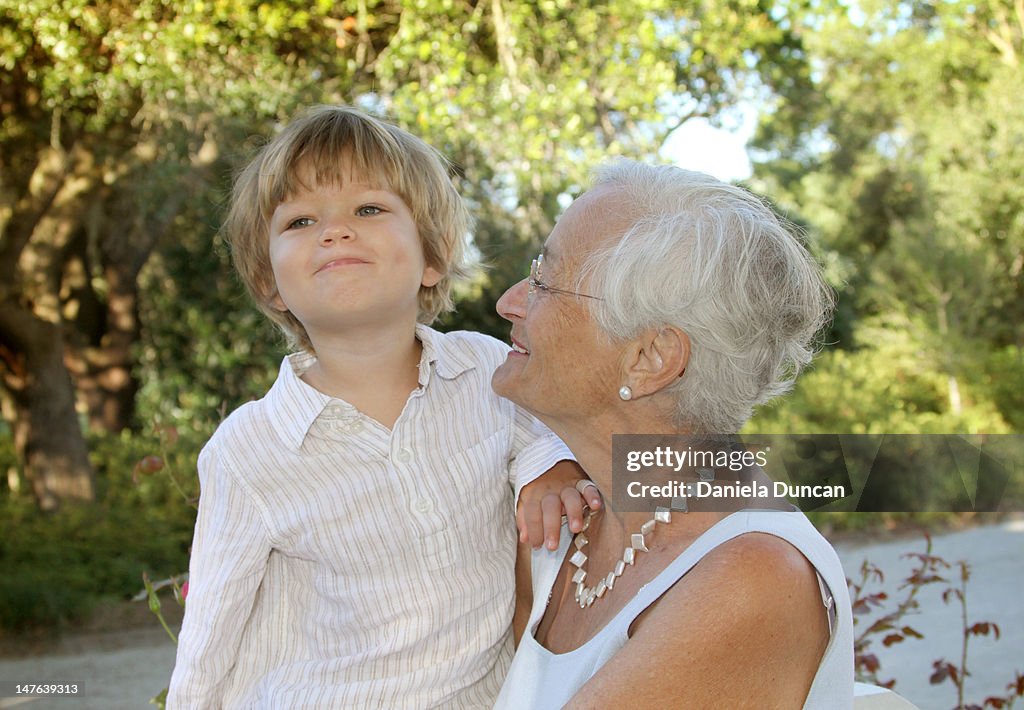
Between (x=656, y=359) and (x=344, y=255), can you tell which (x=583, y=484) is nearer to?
(x=656, y=359)

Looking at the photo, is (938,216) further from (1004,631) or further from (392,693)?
(392,693)

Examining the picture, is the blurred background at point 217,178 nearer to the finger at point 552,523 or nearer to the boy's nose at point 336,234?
the boy's nose at point 336,234

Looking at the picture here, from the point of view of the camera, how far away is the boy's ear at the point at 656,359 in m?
1.74

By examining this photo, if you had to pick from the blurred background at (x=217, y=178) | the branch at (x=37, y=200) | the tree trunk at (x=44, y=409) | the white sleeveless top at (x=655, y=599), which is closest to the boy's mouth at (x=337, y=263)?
the white sleeveless top at (x=655, y=599)

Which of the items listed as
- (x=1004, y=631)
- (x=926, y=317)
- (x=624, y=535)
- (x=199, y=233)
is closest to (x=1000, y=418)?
(x=926, y=317)

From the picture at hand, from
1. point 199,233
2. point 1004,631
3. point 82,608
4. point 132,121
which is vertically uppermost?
point 132,121

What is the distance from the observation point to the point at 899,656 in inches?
234

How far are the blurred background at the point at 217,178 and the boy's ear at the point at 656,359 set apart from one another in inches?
115

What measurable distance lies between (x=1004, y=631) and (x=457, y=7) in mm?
5126

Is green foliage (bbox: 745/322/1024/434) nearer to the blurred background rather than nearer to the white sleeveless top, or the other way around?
the blurred background

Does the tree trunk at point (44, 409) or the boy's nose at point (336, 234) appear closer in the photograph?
the boy's nose at point (336, 234)

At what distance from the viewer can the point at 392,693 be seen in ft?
6.35

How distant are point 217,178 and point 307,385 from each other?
20.8 feet

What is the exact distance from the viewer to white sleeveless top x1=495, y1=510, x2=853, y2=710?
4.93ft
